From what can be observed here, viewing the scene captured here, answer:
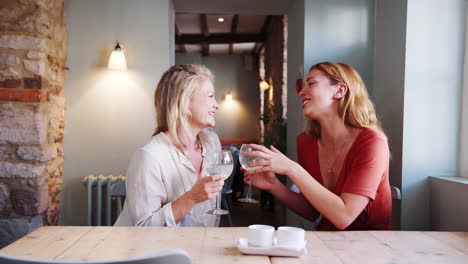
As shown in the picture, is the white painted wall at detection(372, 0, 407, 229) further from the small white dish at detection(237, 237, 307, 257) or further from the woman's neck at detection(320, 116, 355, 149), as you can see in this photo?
the small white dish at detection(237, 237, 307, 257)

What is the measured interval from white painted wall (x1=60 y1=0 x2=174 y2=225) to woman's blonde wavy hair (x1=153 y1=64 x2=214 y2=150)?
1.69 m

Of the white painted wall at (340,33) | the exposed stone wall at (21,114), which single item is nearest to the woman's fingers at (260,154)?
the white painted wall at (340,33)

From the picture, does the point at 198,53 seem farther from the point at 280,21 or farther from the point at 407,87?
the point at 407,87

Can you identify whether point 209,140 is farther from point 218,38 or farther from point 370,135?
point 218,38

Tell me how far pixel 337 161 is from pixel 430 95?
28.4 inches

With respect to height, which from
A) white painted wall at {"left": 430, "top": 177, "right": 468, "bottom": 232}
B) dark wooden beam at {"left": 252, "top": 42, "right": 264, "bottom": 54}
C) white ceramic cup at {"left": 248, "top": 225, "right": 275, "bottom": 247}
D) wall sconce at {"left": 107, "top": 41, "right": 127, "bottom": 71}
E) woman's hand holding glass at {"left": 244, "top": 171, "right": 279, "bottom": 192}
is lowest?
white painted wall at {"left": 430, "top": 177, "right": 468, "bottom": 232}

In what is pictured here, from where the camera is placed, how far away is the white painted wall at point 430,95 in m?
2.05

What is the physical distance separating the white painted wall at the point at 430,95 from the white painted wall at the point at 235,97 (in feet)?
28.4

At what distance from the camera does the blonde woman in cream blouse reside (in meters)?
1.49

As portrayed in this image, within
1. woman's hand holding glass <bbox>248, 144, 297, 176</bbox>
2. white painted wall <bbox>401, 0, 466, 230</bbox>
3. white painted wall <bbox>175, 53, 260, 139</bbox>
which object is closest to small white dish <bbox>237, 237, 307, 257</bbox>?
woman's hand holding glass <bbox>248, 144, 297, 176</bbox>

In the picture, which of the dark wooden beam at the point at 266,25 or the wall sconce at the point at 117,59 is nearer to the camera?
the wall sconce at the point at 117,59

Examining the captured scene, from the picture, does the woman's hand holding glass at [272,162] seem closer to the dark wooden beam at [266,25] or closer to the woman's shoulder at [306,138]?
the woman's shoulder at [306,138]

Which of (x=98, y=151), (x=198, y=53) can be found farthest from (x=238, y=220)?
(x=198, y=53)

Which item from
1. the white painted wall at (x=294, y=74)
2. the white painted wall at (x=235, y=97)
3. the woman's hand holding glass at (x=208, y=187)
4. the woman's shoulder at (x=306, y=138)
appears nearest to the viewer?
the woman's hand holding glass at (x=208, y=187)
